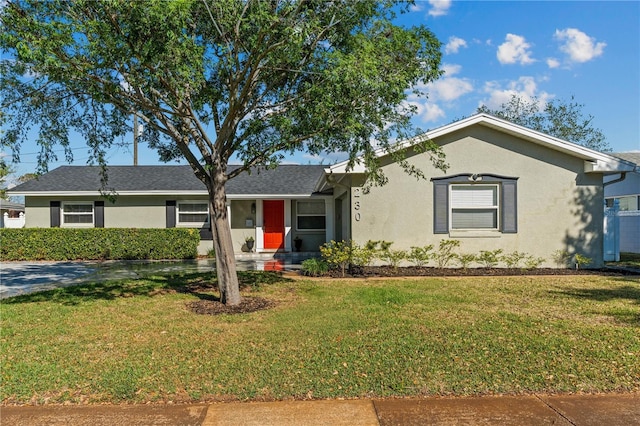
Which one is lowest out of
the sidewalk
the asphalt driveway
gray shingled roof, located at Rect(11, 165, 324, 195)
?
the sidewalk

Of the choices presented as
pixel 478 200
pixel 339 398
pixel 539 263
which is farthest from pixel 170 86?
pixel 539 263

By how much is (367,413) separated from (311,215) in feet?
48.3

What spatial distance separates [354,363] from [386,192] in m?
7.60

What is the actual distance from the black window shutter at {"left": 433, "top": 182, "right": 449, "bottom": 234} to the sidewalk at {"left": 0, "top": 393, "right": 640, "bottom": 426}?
25.7ft

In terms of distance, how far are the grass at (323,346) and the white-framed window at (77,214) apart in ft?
32.2

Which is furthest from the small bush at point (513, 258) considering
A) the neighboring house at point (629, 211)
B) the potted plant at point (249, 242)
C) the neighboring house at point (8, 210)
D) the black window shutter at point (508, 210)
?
the neighboring house at point (8, 210)

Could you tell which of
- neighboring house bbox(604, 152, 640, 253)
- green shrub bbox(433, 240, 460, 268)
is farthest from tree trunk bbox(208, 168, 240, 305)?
neighboring house bbox(604, 152, 640, 253)

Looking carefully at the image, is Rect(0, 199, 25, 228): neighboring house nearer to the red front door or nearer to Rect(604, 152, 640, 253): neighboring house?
the red front door

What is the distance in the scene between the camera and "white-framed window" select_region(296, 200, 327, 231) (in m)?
18.2

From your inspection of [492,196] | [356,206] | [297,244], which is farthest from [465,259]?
[297,244]

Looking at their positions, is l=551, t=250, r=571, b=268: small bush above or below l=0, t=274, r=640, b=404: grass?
above

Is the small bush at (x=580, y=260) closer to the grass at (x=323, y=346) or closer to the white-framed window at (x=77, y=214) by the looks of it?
the grass at (x=323, y=346)

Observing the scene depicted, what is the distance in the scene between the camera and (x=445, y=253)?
1176cm

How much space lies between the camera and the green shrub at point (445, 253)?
11680mm
